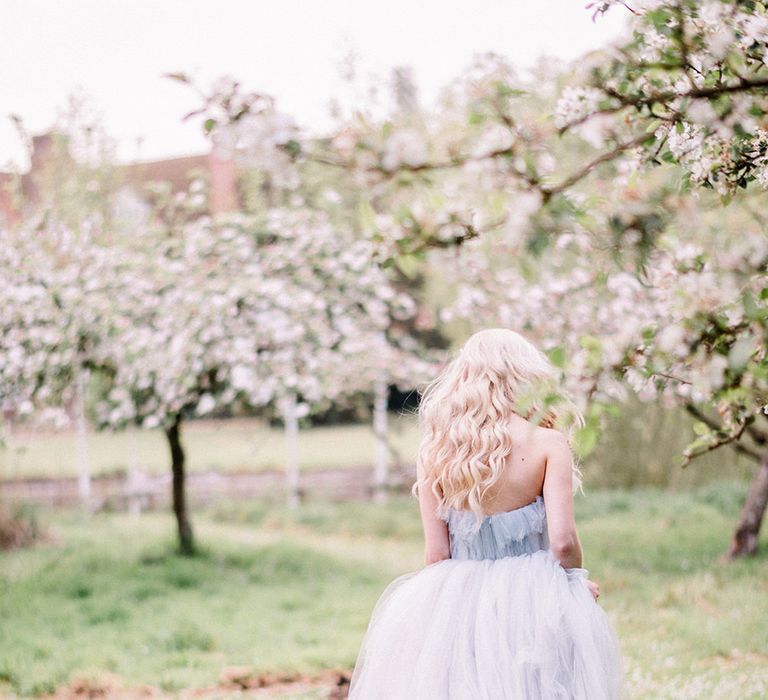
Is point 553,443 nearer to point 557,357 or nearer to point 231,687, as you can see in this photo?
point 557,357

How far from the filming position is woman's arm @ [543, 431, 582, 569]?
10.3 feet

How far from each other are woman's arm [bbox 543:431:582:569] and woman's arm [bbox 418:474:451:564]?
1.52ft

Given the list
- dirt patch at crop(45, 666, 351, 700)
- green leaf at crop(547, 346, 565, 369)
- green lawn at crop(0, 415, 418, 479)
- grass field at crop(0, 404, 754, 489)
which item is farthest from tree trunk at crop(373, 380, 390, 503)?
green leaf at crop(547, 346, 565, 369)

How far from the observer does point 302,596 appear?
7.56 metres

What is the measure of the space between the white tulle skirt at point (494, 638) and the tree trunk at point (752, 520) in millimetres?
4976

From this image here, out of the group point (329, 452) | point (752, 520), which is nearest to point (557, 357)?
point (752, 520)

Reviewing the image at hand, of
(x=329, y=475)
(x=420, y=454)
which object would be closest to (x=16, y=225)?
(x=420, y=454)

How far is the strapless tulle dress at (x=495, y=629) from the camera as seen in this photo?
3113 mm

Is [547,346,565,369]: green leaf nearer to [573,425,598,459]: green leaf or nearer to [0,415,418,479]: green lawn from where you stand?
[573,425,598,459]: green leaf

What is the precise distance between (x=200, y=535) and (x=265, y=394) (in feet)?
10.4

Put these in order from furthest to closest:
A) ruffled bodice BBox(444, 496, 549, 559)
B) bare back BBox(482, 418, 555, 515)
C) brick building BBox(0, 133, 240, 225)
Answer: brick building BBox(0, 133, 240, 225)
ruffled bodice BBox(444, 496, 549, 559)
bare back BBox(482, 418, 555, 515)

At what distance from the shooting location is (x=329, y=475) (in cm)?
1561

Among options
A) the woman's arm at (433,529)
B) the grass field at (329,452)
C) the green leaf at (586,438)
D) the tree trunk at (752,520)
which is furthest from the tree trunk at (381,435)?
the green leaf at (586,438)

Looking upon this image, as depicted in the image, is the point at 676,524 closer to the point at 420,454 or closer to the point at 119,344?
the point at 119,344
